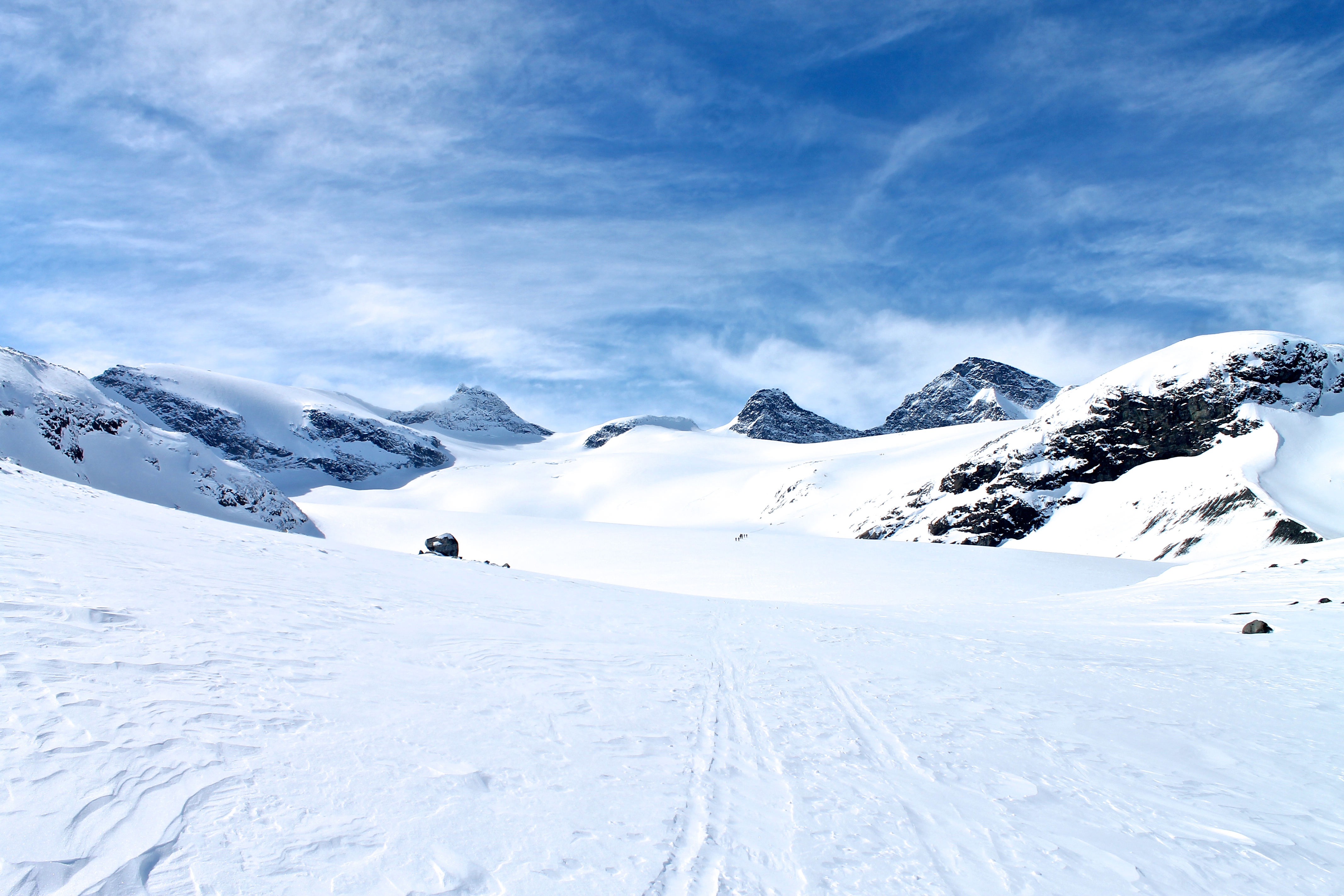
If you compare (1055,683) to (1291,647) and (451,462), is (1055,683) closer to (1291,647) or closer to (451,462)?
(1291,647)

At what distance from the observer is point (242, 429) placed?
127 metres

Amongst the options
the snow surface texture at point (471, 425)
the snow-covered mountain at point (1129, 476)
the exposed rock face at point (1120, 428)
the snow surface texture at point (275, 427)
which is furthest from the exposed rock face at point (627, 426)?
the exposed rock face at point (1120, 428)

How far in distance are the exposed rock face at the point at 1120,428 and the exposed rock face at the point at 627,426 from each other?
12071cm

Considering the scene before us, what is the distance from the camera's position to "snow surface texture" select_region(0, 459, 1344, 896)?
280cm

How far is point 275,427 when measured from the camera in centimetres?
13300

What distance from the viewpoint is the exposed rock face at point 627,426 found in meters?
171

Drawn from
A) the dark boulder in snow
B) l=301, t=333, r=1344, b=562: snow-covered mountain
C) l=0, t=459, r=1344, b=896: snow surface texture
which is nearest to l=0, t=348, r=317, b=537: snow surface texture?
l=301, t=333, r=1344, b=562: snow-covered mountain

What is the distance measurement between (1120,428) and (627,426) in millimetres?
149585

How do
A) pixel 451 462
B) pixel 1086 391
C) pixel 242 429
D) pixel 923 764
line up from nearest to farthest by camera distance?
pixel 923 764
pixel 1086 391
pixel 242 429
pixel 451 462

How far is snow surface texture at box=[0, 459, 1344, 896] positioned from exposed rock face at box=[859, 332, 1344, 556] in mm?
26410

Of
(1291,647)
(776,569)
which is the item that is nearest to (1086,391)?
(776,569)

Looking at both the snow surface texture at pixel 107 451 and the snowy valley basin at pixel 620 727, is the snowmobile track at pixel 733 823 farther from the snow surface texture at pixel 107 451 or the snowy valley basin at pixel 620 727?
the snow surface texture at pixel 107 451

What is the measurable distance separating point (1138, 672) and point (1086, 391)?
3648cm

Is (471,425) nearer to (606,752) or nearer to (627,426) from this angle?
(627,426)
